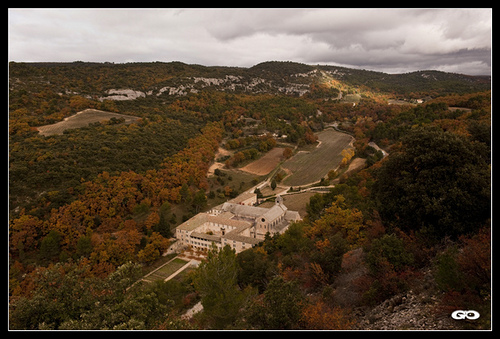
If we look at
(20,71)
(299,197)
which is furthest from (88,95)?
(299,197)

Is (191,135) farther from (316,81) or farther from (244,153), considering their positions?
(316,81)

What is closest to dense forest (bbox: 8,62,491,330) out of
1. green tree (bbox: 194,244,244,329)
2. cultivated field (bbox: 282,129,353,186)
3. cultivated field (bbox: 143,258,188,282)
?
green tree (bbox: 194,244,244,329)

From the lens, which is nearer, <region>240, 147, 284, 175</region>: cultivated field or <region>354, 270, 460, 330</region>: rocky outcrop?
<region>354, 270, 460, 330</region>: rocky outcrop

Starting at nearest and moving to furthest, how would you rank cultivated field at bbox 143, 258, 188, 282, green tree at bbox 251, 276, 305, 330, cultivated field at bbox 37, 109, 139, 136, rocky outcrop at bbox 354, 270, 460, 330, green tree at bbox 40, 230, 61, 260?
rocky outcrop at bbox 354, 270, 460, 330
green tree at bbox 251, 276, 305, 330
green tree at bbox 40, 230, 61, 260
cultivated field at bbox 143, 258, 188, 282
cultivated field at bbox 37, 109, 139, 136

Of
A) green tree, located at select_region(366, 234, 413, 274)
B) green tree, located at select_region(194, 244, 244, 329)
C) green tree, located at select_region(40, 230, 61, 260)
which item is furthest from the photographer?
green tree, located at select_region(40, 230, 61, 260)

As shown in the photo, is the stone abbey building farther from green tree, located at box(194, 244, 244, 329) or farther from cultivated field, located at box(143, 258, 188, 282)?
green tree, located at box(194, 244, 244, 329)

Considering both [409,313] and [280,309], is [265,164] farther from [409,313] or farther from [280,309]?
[409,313]

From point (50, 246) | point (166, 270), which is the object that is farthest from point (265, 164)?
point (50, 246)
